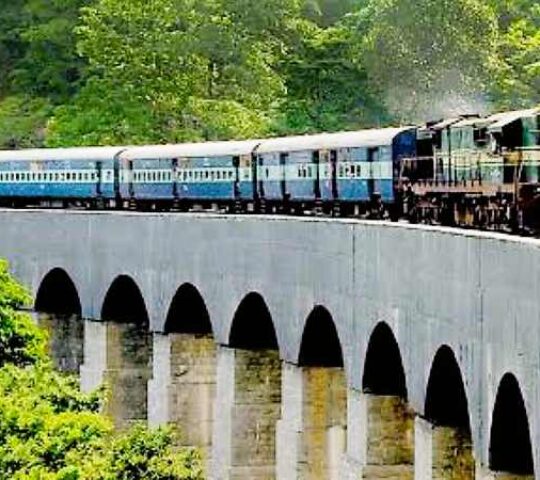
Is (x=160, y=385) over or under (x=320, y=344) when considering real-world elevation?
under

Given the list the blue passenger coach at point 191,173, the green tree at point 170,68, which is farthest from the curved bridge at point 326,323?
the green tree at point 170,68

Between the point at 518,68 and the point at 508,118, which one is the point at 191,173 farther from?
the point at 518,68

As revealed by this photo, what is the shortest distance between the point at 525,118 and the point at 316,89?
50.3 meters

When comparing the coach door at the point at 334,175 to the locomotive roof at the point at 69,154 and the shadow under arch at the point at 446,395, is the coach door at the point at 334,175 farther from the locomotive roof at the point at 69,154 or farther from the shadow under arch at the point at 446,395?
the shadow under arch at the point at 446,395

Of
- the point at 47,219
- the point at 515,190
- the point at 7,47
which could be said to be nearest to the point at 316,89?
the point at 7,47

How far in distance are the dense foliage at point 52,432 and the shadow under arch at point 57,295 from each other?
8.11 metres

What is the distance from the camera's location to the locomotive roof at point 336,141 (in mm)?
42312

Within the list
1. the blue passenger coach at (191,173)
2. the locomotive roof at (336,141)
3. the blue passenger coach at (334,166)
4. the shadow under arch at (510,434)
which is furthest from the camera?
the blue passenger coach at (191,173)

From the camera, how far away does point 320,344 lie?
124 ft

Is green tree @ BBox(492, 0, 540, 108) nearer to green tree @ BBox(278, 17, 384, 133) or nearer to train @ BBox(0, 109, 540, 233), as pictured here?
green tree @ BBox(278, 17, 384, 133)

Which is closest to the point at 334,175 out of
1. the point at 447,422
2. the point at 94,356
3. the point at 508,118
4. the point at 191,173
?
the point at 94,356

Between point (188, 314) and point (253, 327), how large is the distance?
3535 mm

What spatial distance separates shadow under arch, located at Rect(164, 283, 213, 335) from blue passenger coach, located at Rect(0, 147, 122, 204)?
1152cm

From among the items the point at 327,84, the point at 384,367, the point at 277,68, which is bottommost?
the point at 384,367
